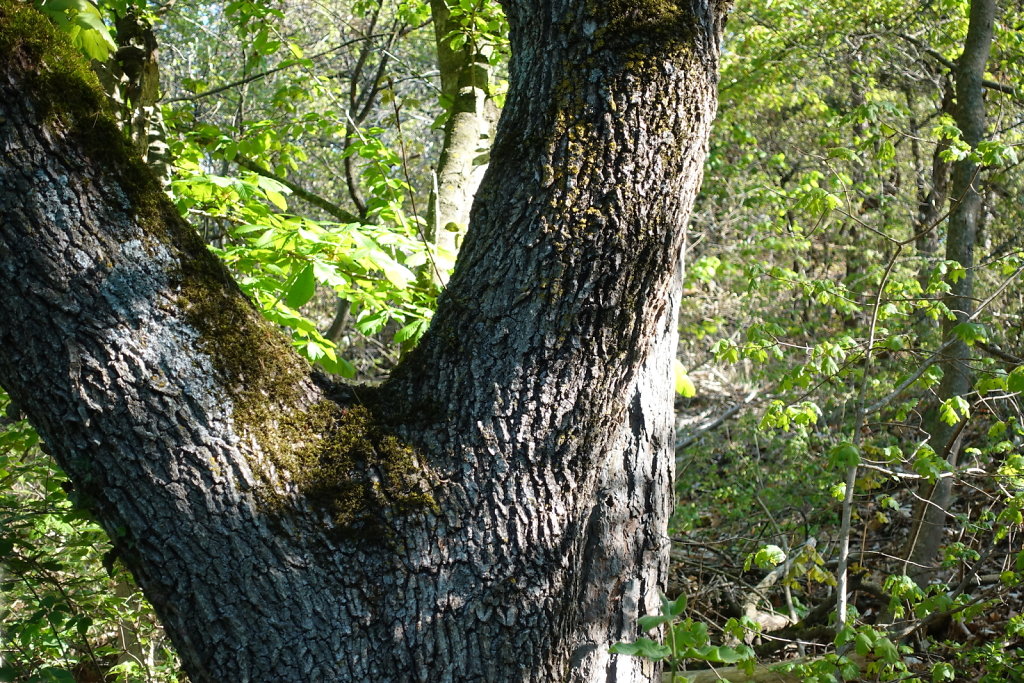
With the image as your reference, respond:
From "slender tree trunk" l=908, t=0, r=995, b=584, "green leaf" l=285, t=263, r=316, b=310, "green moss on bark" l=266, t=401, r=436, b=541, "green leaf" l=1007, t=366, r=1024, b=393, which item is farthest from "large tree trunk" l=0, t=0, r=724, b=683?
"slender tree trunk" l=908, t=0, r=995, b=584

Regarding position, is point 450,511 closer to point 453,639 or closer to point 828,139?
point 453,639

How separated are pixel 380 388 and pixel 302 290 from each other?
1.91ft

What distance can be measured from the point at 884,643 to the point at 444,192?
2854 mm

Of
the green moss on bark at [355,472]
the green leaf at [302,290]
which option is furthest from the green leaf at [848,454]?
the green leaf at [302,290]

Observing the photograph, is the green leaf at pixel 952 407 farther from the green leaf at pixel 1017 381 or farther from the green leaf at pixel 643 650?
the green leaf at pixel 643 650

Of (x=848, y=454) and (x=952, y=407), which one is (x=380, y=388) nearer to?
(x=848, y=454)

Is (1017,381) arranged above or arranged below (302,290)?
below

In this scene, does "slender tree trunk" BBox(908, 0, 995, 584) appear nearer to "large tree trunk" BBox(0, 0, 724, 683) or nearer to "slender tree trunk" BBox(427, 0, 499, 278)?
"slender tree trunk" BBox(427, 0, 499, 278)

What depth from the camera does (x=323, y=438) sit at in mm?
1781

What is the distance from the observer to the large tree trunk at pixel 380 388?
157 cm

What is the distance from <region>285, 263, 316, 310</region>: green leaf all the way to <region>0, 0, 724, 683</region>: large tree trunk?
0.51 m

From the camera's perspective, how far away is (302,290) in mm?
2346

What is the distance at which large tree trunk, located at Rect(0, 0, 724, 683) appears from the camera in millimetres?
1567

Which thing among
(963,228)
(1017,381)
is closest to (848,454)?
(1017,381)
